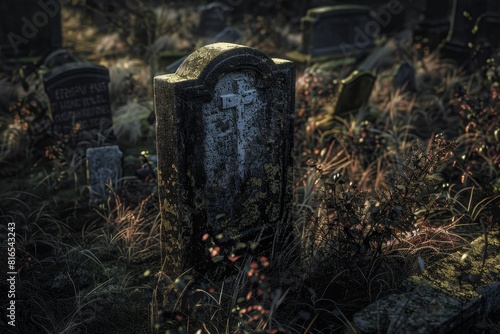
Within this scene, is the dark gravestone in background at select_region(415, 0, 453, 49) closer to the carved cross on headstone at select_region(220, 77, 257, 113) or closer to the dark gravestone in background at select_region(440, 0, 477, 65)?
the dark gravestone in background at select_region(440, 0, 477, 65)

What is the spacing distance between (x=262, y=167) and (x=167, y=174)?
0.69m

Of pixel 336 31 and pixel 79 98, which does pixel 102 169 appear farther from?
pixel 336 31

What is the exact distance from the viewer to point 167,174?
347cm

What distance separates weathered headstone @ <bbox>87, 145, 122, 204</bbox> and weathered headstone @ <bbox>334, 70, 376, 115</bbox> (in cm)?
273

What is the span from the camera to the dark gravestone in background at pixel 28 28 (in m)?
9.68

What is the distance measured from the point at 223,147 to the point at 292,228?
877mm

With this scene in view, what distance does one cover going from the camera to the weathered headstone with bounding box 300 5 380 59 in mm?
9875

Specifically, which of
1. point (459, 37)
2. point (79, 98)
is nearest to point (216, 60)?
point (79, 98)

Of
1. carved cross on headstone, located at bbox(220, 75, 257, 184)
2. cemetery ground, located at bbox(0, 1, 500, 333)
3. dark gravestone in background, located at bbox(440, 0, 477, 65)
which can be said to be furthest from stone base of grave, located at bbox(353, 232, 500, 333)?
dark gravestone in background, located at bbox(440, 0, 477, 65)

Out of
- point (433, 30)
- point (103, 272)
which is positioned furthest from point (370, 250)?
point (433, 30)

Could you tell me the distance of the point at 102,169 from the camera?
5.46 meters

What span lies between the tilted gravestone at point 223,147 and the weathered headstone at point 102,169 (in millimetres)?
1995

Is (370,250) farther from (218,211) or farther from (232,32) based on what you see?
(232,32)

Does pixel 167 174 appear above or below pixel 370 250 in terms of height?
above
